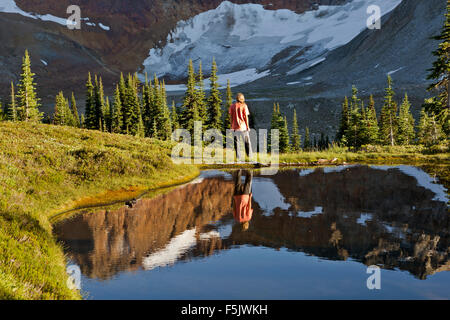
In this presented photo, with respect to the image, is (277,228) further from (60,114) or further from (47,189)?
(60,114)

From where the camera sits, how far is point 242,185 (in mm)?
12992

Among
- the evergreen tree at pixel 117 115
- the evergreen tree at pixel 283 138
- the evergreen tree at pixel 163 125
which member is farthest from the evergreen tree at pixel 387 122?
the evergreen tree at pixel 117 115

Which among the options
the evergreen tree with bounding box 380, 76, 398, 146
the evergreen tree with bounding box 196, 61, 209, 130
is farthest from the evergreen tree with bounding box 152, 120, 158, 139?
the evergreen tree with bounding box 380, 76, 398, 146

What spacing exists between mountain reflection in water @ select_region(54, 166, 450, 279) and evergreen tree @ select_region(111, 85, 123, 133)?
67.1 m

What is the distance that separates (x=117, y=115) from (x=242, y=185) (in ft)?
222

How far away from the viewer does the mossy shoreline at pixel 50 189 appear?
487 centimetres

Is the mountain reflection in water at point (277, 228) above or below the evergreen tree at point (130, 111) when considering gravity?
below

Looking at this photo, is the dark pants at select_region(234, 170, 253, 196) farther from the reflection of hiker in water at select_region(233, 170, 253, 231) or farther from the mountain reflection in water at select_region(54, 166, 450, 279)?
the mountain reflection in water at select_region(54, 166, 450, 279)

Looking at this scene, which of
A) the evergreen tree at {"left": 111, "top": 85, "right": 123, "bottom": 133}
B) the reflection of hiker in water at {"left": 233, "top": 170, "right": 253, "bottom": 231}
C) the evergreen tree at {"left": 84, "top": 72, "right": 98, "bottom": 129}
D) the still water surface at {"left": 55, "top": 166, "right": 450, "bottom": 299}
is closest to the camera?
the still water surface at {"left": 55, "top": 166, "right": 450, "bottom": 299}

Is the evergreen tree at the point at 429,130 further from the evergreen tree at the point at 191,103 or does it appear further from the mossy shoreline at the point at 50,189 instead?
the mossy shoreline at the point at 50,189

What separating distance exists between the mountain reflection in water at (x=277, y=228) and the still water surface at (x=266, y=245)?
0.02m

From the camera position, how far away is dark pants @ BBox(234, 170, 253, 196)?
38.1ft
